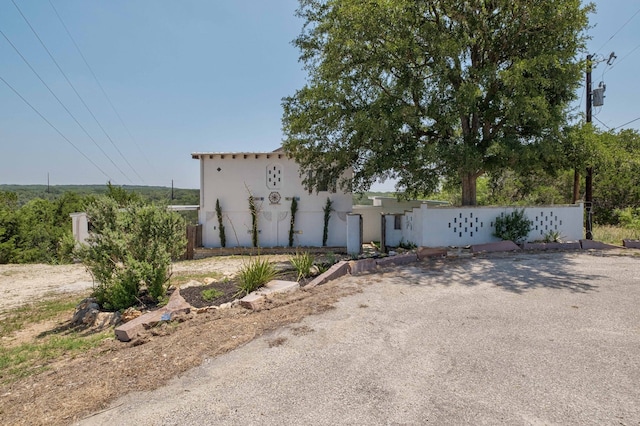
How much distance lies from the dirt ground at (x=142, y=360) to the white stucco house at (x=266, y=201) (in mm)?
8686

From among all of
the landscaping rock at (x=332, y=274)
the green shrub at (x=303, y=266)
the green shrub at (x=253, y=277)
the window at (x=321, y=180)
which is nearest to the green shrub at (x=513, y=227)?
the landscaping rock at (x=332, y=274)

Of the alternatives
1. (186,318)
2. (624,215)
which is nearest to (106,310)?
(186,318)

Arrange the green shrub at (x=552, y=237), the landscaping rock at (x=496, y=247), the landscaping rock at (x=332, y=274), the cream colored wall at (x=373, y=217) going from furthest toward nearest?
the cream colored wall at (x=373, y=217)
the green shrub at (x=552, y=237)
the landscaping rock at (x=496, y=247)
the landscaping rock at (x=332, y=274)

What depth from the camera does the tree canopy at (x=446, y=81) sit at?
332 inches

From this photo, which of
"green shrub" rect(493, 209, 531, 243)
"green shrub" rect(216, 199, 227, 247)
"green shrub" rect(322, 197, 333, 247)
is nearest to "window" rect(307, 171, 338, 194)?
"green shrub" rect(322, 197, 333, 247)

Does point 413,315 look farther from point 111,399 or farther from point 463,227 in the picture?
point 463,227

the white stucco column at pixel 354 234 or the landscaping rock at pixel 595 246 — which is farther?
the white stucco column at pixel 354 234

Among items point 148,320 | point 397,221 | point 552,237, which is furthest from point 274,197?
point 148,320

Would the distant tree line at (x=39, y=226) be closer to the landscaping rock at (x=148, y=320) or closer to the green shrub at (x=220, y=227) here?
the green shrub at (x=220, y=227)

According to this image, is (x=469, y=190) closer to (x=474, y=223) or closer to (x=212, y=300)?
(x=474, y=223)

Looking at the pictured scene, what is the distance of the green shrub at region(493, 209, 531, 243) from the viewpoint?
9.15 metres

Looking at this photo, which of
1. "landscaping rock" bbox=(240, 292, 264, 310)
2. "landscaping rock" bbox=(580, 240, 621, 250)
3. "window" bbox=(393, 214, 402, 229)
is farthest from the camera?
"window" bbox=(393, 214, 402, 229)

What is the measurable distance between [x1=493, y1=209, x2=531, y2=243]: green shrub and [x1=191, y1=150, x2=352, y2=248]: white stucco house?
651 cm

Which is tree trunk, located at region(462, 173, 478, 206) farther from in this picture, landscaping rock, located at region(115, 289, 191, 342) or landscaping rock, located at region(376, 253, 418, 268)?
landscaping rock, located at region(115, 289, 191, 342)
